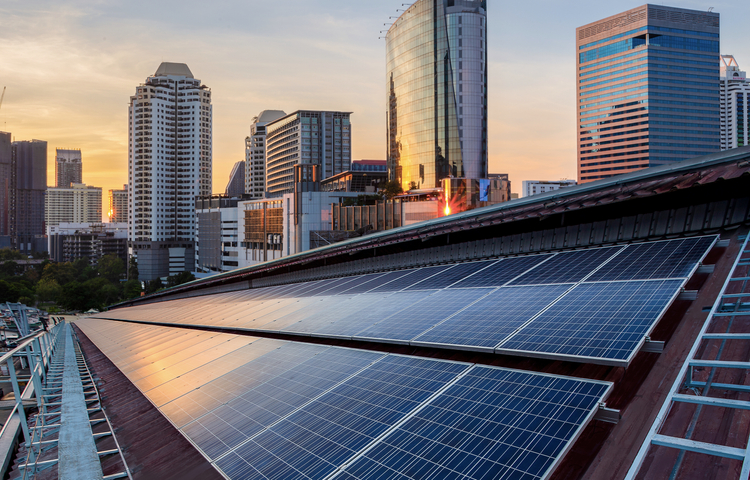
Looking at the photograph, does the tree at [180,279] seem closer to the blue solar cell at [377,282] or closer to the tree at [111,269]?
the tree at [111,269]

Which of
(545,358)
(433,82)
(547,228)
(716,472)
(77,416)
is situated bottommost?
(77,416)

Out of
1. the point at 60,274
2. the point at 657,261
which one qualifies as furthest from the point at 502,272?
the point at 60,274

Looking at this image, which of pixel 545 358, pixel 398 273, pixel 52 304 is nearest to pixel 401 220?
pixel 398 273

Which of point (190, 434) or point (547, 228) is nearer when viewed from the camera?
point (190, 434)

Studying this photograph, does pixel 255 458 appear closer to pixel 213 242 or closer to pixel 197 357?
pixel 197 357

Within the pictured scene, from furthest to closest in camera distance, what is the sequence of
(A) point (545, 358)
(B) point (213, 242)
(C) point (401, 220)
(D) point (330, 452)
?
(B) point (213, 242) → (C) point (401, 220) → (A) point (545, 358) → (D) point (330, 452)

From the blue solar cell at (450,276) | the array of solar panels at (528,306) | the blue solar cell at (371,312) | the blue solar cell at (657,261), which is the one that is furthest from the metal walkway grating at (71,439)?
the blue solar cell at (657,261)

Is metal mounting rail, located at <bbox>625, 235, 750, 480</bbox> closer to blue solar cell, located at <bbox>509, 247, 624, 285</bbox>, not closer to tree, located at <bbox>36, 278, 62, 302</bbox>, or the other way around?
blue solar cell, located at <bbox>509, 247, 624, 285</bbox>
